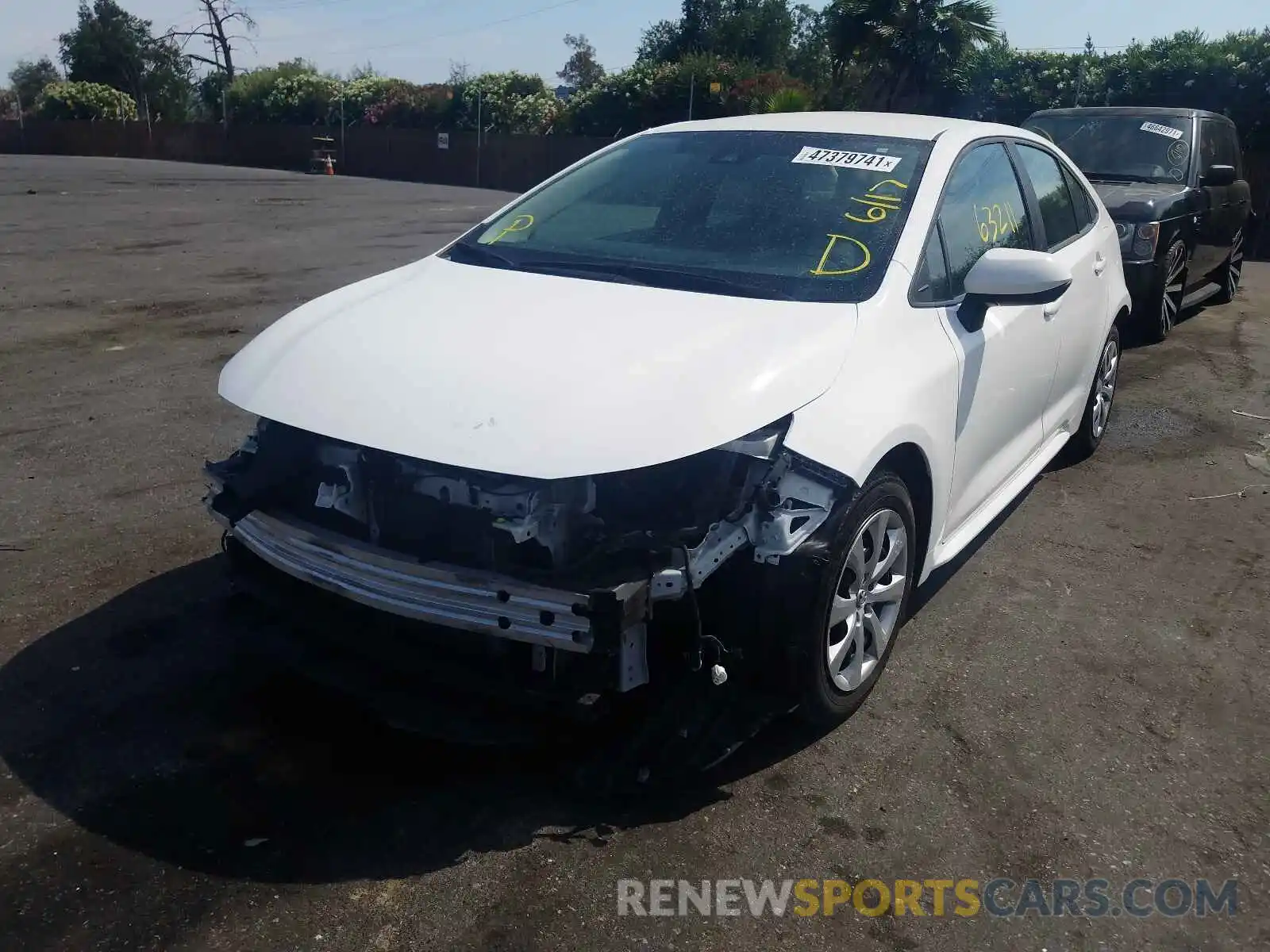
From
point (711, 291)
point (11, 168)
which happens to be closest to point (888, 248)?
point (711, 291)

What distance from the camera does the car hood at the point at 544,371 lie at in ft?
8.73

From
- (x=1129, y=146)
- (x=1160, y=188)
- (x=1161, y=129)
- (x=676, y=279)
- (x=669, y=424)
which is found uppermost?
(x=1161, y=129)

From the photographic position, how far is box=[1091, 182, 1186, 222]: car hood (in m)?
8.23

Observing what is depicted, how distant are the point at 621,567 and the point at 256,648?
4.01ft

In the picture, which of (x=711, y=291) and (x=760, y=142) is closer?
(x=711, y=291)

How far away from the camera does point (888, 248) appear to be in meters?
3.49

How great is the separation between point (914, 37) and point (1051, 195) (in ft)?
65.8

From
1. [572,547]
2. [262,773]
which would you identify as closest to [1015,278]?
[572,547]

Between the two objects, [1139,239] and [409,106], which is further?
[409,106]

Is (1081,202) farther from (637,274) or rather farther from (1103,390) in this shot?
(637,274)

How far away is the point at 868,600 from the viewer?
10.8ft

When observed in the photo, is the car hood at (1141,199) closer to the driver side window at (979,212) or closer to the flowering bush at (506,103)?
the driver side window at (979,212)

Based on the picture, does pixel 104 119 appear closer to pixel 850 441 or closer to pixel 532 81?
pixel 532 81

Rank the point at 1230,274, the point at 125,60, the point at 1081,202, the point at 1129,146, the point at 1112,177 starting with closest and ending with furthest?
1. the point at 1081,202
2. the point at 1112,177
3. the point at 1129,146
4. the point at 1230,274
5. the point at 125,60
